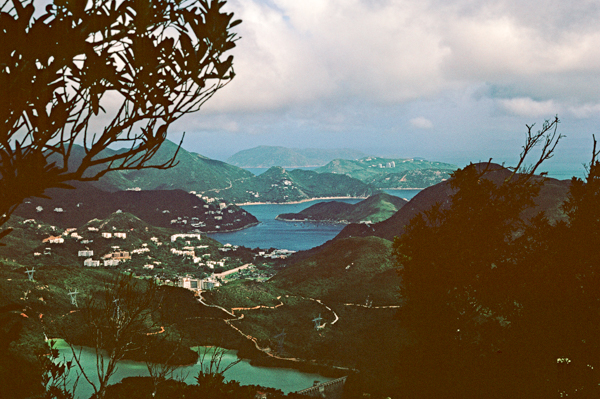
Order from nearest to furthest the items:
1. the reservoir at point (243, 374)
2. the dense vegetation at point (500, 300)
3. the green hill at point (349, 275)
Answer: the dense vegetation at point (500, 300) < the reservoir at point (243, 374) < the green hill at point (349, 275)

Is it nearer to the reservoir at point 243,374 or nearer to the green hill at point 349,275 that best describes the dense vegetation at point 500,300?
the reservoir at point 243,374

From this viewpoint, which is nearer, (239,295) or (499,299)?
(499,299)

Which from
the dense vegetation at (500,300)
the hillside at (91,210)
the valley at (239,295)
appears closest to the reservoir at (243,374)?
the valley at (239,295)

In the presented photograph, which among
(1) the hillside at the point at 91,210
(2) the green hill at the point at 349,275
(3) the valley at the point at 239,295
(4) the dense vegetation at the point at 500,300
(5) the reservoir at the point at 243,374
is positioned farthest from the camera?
(1) the hillside at the point at 91,210

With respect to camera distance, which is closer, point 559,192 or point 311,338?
point 311,338

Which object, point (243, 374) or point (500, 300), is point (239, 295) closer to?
point (243, 374)

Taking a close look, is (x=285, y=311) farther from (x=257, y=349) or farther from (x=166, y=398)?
(x=166, y=398)

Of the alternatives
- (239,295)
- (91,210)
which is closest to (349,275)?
(239,295)

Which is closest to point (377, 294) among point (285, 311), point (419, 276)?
point (285, 311)

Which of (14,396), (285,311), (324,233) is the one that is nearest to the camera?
(14,396)

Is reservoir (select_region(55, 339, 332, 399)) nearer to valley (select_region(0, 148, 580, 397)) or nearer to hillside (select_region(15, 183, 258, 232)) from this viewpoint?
valley (select_region(0, 148, 580, 397))

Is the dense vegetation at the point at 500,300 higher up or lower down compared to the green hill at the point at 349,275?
higher up
